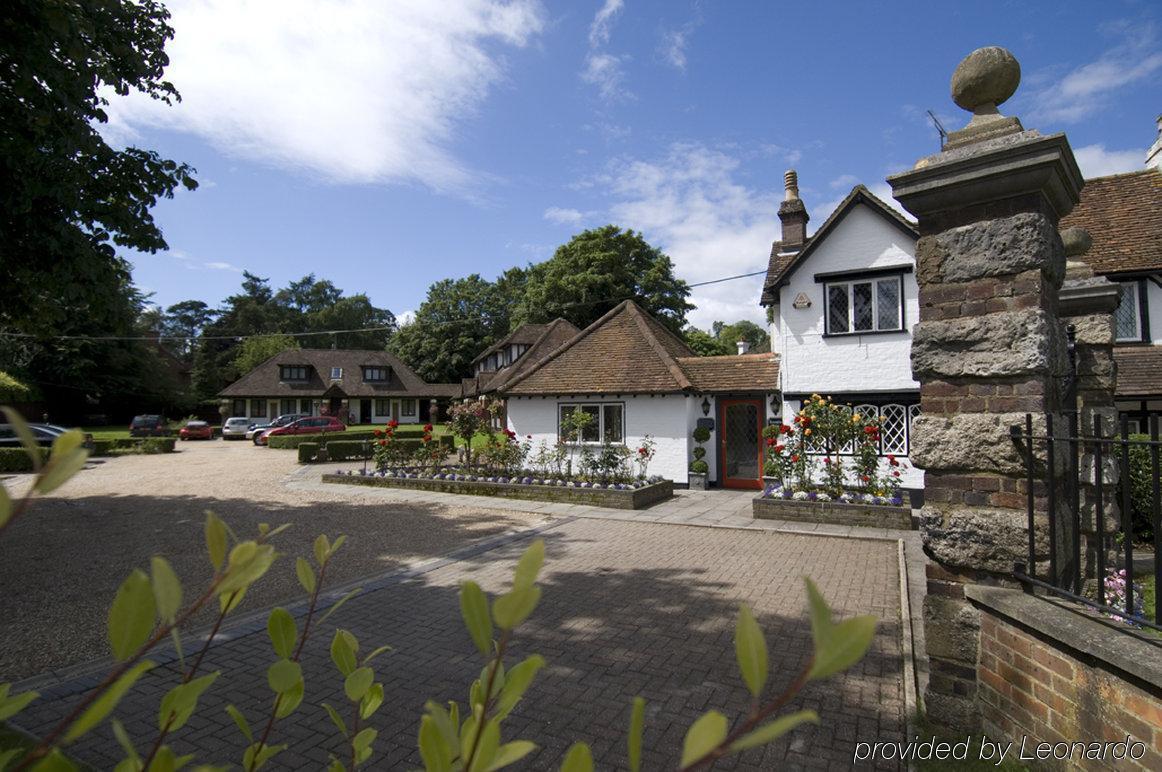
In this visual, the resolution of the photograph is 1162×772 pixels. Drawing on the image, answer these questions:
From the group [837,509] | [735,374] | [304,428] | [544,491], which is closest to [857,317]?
[735,374]

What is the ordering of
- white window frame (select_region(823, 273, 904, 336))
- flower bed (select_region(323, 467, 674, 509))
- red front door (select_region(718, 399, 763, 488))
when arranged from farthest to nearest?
1. red front door (select_region(718, 399, 763, 488))
2. white window frame (select_region(823, 273, 904, 336))
3. flower bed (select_region(323, 467, 674, 509))

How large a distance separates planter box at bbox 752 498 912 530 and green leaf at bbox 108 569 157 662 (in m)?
12.3

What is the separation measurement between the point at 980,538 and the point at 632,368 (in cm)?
1385

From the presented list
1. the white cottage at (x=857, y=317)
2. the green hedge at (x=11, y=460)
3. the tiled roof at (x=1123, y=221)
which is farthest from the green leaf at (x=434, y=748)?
the green hedge at (x=11, y=460)

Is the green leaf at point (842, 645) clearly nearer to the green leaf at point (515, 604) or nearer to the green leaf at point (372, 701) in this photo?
the green leaf at point (515, 604)

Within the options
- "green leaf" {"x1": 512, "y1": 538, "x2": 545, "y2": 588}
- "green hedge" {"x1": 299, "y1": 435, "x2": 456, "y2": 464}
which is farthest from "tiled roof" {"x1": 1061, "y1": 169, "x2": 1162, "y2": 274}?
"green hedge" {"x1": 299, "y1": 435, "x2": 456, "y2": 464}

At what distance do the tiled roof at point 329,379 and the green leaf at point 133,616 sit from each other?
51604 millimetres

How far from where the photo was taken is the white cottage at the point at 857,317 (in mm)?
14336

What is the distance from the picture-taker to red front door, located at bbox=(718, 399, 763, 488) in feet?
54.6

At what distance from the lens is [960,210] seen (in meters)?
4.15

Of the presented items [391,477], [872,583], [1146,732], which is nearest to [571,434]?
[391,477]

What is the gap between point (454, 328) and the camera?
2249 inches

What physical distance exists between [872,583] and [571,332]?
1049 inches

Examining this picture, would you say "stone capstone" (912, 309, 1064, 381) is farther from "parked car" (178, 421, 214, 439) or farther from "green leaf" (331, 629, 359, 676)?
"parked car" (178, 421, 214, 439)
